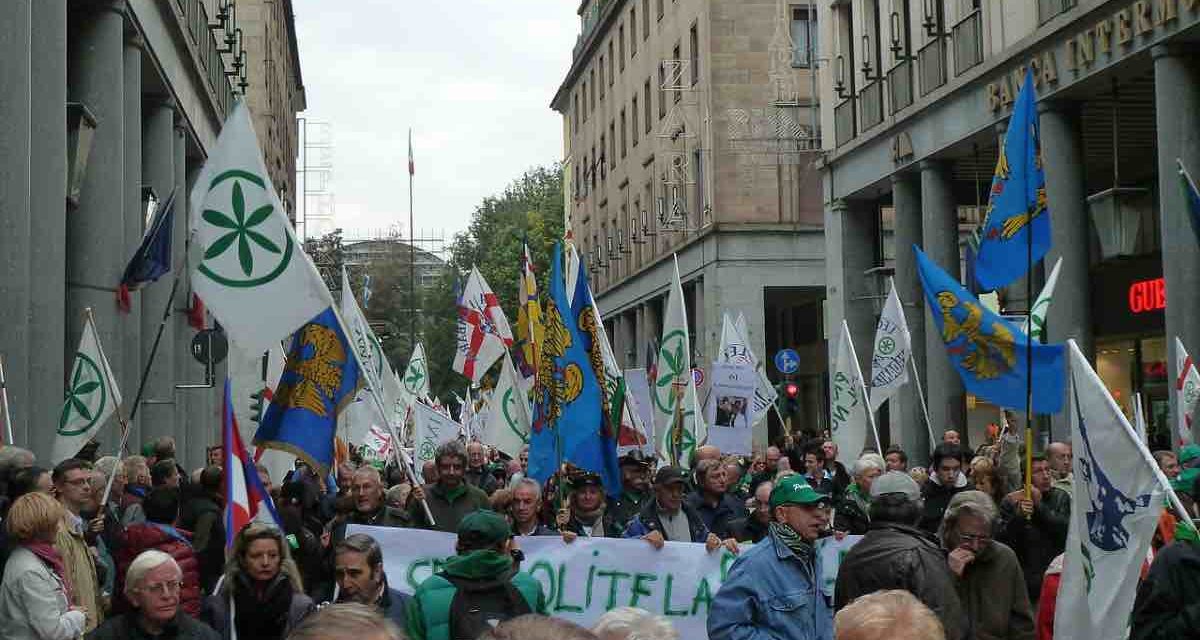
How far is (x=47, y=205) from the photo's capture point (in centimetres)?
1770

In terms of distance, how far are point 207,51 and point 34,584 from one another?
1129 inches

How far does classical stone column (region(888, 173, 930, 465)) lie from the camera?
2833 centimetres

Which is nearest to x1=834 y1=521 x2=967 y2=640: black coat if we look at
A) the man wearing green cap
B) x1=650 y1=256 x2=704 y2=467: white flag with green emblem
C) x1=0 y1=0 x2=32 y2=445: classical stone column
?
the man wearing green cap

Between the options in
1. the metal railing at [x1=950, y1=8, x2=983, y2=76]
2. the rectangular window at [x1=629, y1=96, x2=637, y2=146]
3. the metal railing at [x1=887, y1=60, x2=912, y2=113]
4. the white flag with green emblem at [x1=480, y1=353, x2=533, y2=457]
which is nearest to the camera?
the white flag with green emblem at [x1=480, y1=353, x2=533, y2=457]

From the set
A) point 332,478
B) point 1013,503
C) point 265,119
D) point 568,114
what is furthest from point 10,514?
point 568,114

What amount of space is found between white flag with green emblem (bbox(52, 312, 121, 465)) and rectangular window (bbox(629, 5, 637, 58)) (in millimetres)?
44353

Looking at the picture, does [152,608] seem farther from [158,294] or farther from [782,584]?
[158,294]

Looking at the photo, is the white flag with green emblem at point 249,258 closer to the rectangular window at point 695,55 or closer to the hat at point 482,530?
the hat at point 482,530

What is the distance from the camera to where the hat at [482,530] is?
6578 millimetres

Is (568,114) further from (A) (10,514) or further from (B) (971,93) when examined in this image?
(A) (10,514)

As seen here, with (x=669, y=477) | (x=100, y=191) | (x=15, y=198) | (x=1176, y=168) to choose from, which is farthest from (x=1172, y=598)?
(x=100, y=191)

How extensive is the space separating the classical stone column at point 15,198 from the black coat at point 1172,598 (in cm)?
1226

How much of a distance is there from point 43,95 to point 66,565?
35.1ft

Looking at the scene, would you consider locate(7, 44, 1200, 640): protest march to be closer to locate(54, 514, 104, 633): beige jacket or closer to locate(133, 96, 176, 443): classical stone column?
locate(54, 514, 104, 633): beige jacket
